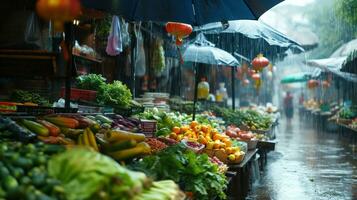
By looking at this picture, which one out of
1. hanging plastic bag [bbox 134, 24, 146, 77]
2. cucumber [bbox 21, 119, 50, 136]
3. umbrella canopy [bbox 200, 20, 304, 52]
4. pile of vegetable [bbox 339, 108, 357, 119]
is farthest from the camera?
pile of vegetable [bbox 339, 108, 357, 119]

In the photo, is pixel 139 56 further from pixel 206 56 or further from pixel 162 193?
pixel 162 193

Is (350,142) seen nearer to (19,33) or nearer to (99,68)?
(99,68)

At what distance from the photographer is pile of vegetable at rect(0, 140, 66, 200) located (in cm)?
258

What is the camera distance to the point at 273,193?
8.28 meters

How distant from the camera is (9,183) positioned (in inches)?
105

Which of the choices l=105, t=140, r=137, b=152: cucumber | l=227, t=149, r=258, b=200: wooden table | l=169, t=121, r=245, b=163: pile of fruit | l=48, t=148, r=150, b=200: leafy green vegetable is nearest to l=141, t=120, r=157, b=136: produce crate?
l=169, t=121, r=245, b=163: pile of fruit

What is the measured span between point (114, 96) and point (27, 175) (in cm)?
494

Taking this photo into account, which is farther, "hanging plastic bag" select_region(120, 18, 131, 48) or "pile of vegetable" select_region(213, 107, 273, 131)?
"pile of vegetable" select_region(213, 107, 273, 131)

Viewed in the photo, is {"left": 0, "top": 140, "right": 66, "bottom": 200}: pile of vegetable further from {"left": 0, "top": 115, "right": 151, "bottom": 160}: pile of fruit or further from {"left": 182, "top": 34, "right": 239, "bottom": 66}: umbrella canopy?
{"left": 182, "top": 34, "right": 239, "bottom": 66}: umbrella canopy

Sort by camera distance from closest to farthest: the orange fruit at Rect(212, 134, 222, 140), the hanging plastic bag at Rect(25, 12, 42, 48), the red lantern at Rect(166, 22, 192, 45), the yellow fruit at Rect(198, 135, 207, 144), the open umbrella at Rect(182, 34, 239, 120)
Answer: the hanging plastic bag at Rect(25, 12, 42, 48) < the red lantern at Rect(166, 22, 192, 45) < the yellow fruit at Rect(198, 135, 207, 144) < the orange fruit at Rect(212, 134, 222, 140) < the open umbrella at Rect(182, 34, 239, 120)

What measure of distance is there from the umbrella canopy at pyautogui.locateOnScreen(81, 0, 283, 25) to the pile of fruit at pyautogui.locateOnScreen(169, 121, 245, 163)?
1935 millimetres

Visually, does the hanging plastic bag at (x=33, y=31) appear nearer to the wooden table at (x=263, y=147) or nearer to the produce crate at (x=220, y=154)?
the produce crate at (x=220, y=154)

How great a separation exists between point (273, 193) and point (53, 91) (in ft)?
16.0

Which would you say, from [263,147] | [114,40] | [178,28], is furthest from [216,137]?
[263,147]
